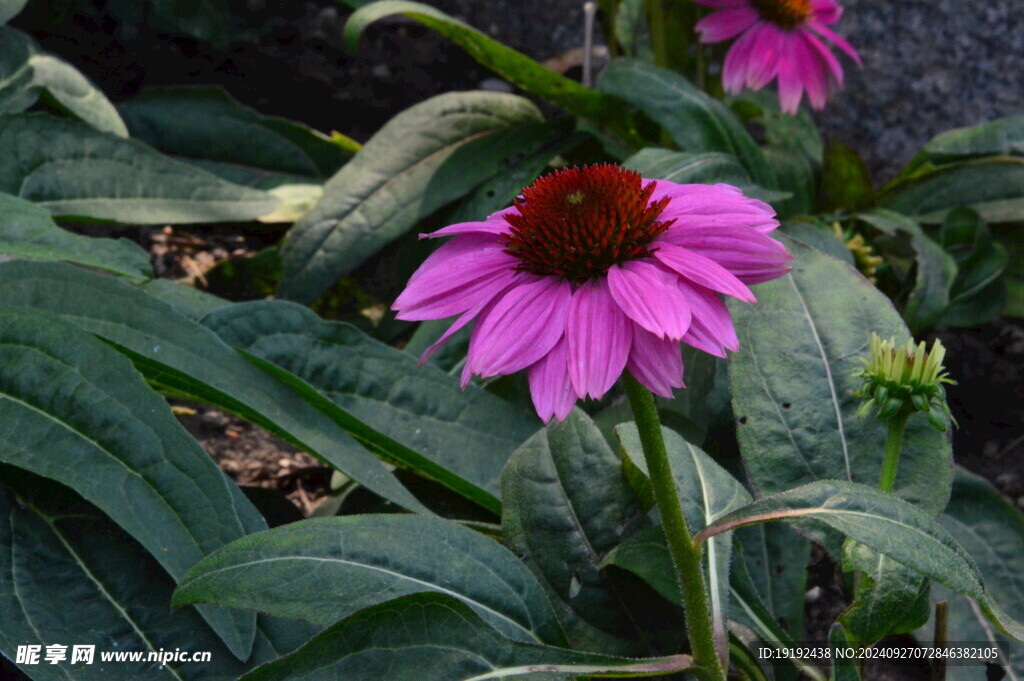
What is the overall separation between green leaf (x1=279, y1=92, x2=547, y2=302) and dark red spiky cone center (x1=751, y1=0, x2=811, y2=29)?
20.6 inches

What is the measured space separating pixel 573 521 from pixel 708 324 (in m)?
0.42

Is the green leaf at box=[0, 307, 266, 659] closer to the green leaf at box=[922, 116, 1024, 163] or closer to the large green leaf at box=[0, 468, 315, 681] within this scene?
the large green leaf at box=[0, 468, 315, 681]

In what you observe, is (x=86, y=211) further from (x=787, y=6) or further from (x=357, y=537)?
(x=787, y=6)

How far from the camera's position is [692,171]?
5.20ft

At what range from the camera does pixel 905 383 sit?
978 mm

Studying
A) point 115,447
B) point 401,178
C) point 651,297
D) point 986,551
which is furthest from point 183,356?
point 986,551

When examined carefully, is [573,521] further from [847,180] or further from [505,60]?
[847,180]

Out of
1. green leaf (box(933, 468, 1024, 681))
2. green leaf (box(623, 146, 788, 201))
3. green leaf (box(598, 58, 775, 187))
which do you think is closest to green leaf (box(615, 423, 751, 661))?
green leaf (box(933, 468, 1024, 681))

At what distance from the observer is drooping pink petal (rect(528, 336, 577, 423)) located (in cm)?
82

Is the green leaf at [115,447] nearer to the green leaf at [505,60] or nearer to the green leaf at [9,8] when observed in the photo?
the green leaf at [9,8]

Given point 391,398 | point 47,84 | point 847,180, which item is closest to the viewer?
point 391,398

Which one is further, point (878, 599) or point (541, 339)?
point (878, 599)

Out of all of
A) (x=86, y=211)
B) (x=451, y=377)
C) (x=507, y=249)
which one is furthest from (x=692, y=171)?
(x=86, y=211)

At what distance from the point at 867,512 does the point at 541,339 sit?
14.0 inches
